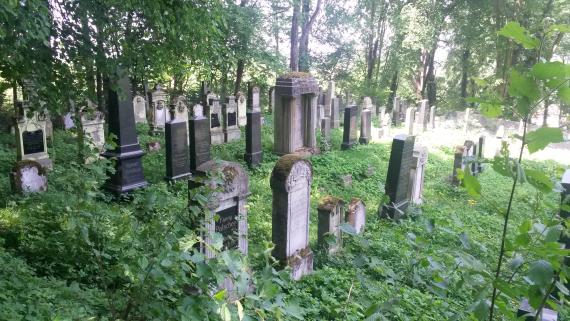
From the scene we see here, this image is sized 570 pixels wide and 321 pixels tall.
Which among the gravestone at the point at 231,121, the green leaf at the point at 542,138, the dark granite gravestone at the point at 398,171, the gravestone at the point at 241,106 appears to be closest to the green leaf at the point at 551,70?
the green leaf at the point at 542,138

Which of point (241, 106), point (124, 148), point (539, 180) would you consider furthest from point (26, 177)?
point (241, 106)

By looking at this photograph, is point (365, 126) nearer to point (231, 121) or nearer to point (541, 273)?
point (231, 121)

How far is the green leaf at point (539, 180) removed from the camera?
4.82 ft

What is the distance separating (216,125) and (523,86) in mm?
11565

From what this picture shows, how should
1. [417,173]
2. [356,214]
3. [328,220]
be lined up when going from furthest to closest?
[417,173] < [356,214] < [328,220]

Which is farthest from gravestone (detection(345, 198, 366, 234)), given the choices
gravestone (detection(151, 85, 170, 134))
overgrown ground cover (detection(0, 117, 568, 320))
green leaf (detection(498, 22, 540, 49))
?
gravestone (detection(151, 85, 170, 134))

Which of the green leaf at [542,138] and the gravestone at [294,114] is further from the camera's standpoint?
the gravestone at [294,114]

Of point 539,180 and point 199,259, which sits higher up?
point 539,180

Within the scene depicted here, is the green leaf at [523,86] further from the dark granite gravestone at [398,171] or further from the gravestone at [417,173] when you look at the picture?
the gravestone at [417,173]

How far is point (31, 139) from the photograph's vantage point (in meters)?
8.47

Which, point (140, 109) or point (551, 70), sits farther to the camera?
point (140, 109)

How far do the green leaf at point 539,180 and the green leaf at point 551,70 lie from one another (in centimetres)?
32

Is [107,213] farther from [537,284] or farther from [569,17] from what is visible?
[569,17]

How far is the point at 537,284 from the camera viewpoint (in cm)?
138
